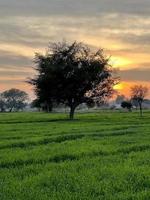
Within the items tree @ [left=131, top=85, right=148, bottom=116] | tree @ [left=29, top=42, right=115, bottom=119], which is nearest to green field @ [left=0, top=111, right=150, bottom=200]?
tree @ [left=29, top=42, right=115, bottom=119]

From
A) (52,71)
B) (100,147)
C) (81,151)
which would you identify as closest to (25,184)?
(81,151)

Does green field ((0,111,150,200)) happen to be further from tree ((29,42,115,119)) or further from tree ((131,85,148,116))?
tree ((131,85,148,116))

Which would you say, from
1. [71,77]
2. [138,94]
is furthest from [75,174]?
[138,94]

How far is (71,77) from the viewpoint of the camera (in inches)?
3263

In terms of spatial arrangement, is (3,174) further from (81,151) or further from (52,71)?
(52,71)

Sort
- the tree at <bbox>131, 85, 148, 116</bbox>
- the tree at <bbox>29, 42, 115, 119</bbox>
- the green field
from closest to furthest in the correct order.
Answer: the green field → the tree at <bbox>29, 42, 115, 119</bbox> → the tree at <bbox>131, 85, 148, 116</bbox>

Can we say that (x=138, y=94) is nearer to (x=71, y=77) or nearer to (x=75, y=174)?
(x=71, y=77)

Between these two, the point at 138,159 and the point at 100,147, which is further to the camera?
the point at 100,147

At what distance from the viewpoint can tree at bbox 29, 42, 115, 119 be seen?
3243 inches

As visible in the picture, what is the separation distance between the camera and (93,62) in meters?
85.1

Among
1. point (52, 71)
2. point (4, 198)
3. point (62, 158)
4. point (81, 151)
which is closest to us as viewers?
point (4, 198)

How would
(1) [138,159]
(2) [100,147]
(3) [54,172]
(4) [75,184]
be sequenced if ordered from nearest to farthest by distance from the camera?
(4) [75,184] → (3) [54,172] → (1) [138,159] → (2) [100,147]

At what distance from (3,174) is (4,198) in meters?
3.84

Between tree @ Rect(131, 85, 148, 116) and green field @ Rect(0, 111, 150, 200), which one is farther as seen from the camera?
tree @ Rect(131, 85, 148, 116)
